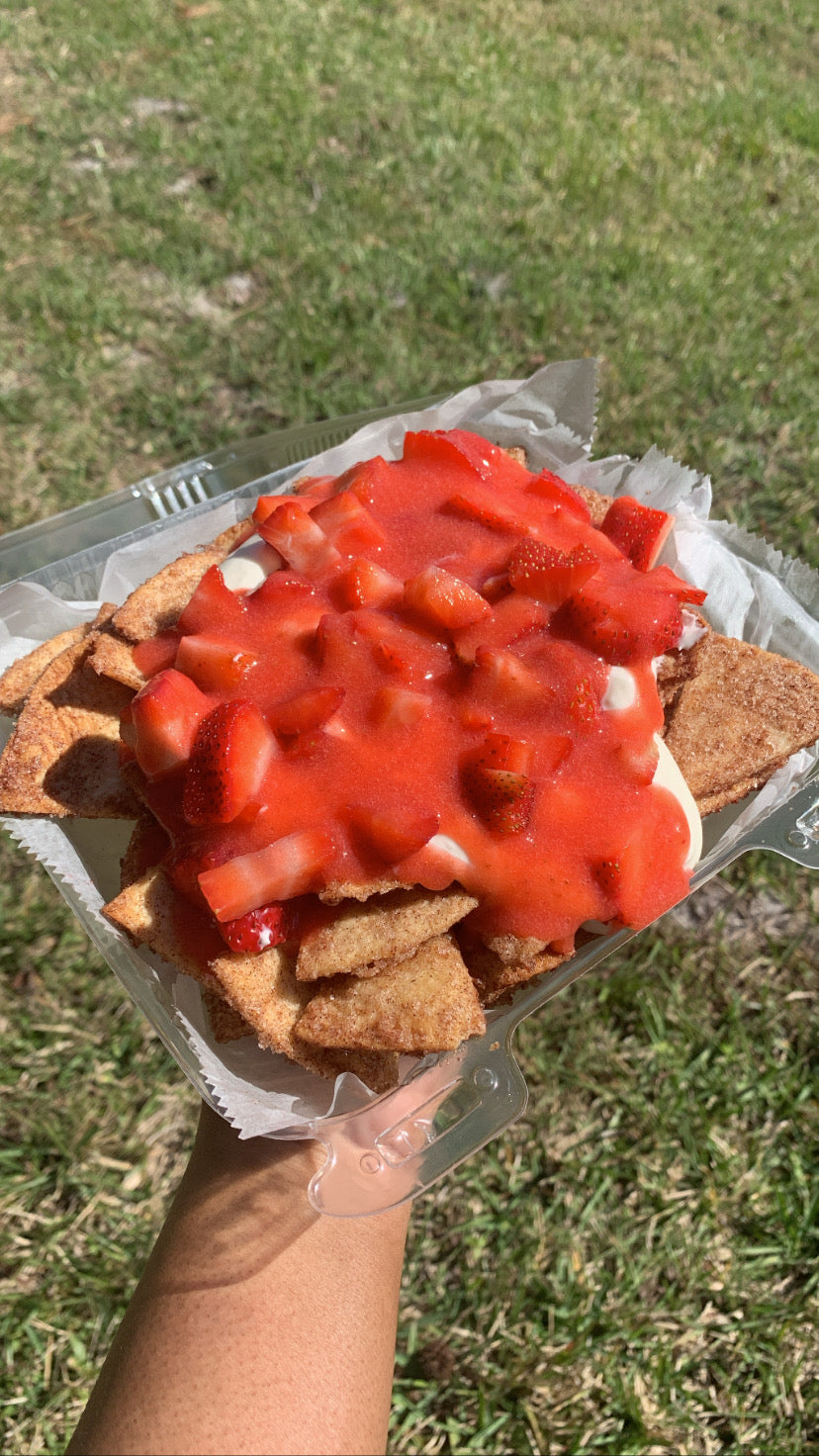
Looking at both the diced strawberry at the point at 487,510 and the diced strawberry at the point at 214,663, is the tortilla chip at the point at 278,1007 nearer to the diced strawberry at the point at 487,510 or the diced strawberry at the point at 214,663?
the diced strawberry at the point at 214,663

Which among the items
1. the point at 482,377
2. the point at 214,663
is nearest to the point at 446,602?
the point at 214,663

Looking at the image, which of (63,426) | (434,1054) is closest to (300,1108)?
(434,1054)

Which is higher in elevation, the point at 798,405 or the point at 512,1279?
the point at 798,405

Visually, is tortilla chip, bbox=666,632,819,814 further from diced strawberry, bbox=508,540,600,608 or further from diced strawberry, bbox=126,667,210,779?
diced strawberry, bbox=126,667,210,779

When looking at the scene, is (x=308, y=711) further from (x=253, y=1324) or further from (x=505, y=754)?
(x=253, y=1324)

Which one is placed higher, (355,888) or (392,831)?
(392,831)

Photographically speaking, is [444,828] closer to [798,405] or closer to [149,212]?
[798,405]
